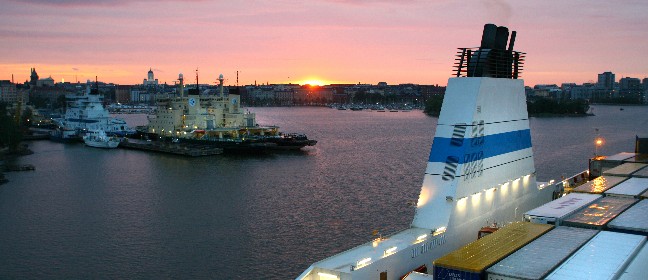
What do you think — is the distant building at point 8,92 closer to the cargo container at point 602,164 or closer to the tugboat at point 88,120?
the tugboat at point 88,120

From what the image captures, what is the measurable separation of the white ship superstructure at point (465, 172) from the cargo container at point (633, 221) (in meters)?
1.82

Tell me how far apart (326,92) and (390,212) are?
158 metres

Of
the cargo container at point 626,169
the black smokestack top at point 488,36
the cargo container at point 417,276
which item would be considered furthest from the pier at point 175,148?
the cargo container at point 417,276

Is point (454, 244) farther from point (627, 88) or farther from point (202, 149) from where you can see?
point (627, 88)

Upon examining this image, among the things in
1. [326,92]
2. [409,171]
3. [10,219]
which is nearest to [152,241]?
[10,219]

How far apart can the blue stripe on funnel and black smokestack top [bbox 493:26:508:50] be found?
138 cm

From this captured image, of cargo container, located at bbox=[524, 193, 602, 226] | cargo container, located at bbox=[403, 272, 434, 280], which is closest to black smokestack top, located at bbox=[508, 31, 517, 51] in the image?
cargo container, located at bbox=[524, 193, 602, 226]

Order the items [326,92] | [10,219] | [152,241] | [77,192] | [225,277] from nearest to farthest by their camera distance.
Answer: [225,277] → [152,241] → [10,219] → [77,192] → [326,92]

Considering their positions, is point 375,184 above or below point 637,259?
below

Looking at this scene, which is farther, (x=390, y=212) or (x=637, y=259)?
(x=390, y=212)

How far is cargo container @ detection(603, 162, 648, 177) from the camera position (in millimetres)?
11633

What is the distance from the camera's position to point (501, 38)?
8.98m

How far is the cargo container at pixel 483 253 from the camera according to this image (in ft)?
18.0

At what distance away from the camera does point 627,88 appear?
174000 mm
